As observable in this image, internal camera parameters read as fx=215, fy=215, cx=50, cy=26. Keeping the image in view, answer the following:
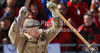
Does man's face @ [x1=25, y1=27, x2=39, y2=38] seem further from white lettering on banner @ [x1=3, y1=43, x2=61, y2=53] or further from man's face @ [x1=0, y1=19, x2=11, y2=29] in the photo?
man's face @ [x1=0, y1=19, x2=11, y2=29]

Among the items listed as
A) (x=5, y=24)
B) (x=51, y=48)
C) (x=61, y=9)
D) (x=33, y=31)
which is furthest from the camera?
(x=61, y=9)

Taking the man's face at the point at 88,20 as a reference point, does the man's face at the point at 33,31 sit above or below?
below

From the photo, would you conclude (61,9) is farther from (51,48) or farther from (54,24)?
(54,24)

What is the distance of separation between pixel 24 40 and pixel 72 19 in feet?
6.51

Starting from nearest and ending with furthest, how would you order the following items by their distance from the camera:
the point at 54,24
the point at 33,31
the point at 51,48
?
the point at 33,31, the point at 54,24, the point at 51,48

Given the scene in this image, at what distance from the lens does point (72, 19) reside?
17.9 feet

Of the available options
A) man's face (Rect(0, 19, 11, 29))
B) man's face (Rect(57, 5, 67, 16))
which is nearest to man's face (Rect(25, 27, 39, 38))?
man's face (Rect(0, 19, 11, 29))

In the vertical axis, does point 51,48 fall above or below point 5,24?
below

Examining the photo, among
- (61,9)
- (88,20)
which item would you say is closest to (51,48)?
(61,9)

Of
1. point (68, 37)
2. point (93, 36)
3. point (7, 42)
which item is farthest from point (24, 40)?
point (93, 36)

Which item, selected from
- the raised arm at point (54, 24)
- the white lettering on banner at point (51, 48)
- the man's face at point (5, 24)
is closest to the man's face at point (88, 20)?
the white lettering on banner at point (51, 48)

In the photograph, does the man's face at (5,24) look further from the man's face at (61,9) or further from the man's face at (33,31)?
the man's face at (33,31)

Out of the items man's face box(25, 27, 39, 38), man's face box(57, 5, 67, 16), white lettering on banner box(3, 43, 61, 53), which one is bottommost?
white lettering on banner box(3, 43, 61, 53)

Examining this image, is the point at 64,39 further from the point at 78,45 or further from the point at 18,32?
the point at 18,32
